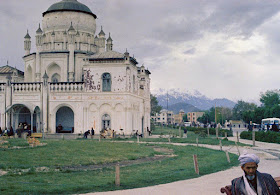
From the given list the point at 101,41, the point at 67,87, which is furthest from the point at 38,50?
the point at 101,41

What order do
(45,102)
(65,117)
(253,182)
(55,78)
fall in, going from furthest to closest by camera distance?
1. (55,78)
2. (65,117)
3. (45,102)
4. (253,182)

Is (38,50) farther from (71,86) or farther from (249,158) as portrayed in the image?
(249,158)

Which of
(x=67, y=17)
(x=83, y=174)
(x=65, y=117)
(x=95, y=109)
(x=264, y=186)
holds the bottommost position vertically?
(x=83, y=174)

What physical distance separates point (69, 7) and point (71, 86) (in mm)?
12139

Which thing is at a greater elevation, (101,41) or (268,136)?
(101,41)

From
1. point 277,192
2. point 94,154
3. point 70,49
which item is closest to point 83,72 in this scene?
point 70,49

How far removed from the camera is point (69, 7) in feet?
162

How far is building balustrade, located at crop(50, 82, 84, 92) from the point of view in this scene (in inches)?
1757

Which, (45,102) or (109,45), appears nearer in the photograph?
(45,102)

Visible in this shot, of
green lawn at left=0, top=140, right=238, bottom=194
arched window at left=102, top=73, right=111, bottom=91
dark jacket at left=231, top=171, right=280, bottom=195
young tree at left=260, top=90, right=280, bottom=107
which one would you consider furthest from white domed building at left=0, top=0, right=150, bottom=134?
young tree at left=260, top=90, right=280, bottom=107

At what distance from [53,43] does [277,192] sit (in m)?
46.2

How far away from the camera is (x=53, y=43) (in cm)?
4872

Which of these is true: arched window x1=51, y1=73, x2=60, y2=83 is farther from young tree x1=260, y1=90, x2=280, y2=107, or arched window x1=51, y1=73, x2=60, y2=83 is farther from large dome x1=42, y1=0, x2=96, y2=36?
young tree x1=260, y1=90, x2=280, y2=107

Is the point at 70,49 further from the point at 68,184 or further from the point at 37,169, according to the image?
the point at 68,184
